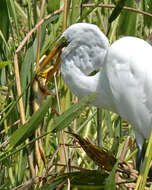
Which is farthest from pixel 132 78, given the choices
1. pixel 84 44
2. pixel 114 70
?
pixel 84 44

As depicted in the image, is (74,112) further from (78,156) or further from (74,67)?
(78,156)

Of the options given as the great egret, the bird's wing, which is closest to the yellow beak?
the great egret

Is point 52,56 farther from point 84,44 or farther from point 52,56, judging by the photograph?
point 84,44

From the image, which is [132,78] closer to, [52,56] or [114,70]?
[114,70]

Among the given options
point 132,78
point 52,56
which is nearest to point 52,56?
point 52,56

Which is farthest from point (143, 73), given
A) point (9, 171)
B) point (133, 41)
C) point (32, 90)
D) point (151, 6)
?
point (9, 171)

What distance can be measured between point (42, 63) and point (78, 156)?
47cm

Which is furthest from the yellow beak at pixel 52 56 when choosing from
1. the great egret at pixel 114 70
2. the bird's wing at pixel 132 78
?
the bird's wing at pixel 132 78

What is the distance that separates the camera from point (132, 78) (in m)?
1.21

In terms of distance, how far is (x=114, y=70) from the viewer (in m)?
1.21

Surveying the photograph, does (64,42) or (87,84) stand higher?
(64,42)

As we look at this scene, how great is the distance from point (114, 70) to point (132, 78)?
56 millimetres

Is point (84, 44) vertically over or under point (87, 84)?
over

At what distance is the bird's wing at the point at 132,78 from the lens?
1.19 meters
